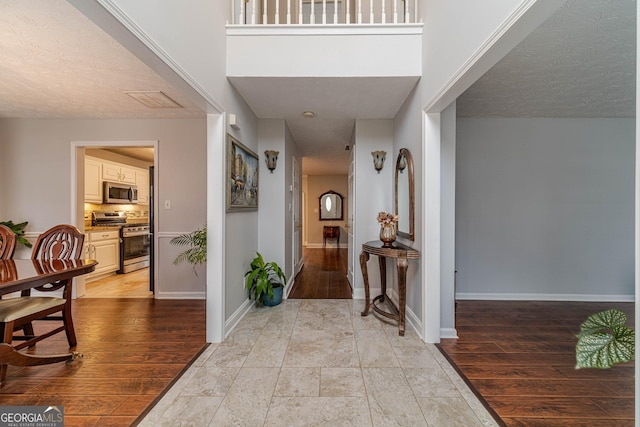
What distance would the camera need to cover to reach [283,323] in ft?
9.33

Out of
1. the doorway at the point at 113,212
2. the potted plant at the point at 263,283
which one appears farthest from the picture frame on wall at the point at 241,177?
the doorway at the point at 113,212

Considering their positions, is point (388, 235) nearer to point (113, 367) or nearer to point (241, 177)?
point (241, 177)

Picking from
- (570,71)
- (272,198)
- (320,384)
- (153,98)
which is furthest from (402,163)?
(153,98)

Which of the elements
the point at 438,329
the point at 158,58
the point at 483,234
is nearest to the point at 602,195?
the point at 483,234

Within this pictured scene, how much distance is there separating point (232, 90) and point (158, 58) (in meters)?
1.16

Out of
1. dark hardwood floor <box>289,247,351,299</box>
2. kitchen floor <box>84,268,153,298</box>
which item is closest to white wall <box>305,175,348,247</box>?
dark hardwood floor <box>289,247,351,299</box>

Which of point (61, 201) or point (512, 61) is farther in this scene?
point (61, 201)

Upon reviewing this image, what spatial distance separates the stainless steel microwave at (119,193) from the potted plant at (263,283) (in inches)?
121

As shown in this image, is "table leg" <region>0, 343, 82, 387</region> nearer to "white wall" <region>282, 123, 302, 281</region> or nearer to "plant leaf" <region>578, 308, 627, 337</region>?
"white wall" <region>282, 123, 302, 281</region>

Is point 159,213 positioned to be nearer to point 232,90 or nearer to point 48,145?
point 48,145

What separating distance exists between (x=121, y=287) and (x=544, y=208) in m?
5.96

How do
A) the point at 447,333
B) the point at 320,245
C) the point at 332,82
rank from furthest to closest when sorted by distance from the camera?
1. the point at 320,245
2. the point at 332,82
3. the point at 447,333

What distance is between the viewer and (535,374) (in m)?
1.96

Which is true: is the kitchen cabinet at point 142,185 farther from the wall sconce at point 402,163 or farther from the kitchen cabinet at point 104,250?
the wall sconce at point 402,163
